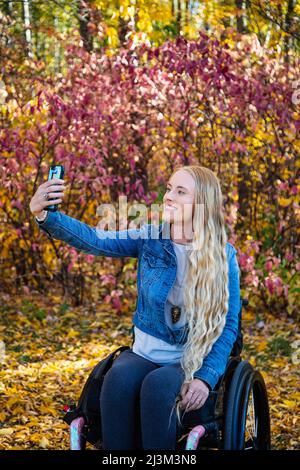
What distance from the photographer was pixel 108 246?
2404 millimetres

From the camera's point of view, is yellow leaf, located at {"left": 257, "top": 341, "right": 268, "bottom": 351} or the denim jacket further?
yellow leaf, located at {"left": 257, "top": 341, "right": 268, "bottom": 351}

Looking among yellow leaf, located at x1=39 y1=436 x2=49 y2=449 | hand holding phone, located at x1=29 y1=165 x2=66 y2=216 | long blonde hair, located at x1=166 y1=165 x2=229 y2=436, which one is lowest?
yellow leaf, located at x1=39 y1=436 x2=49 y2=449

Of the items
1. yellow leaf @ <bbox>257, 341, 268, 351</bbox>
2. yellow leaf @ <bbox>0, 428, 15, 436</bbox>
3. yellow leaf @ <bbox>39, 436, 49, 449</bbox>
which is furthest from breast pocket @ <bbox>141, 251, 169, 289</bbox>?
yellow leaf @ <bbox>257, 341, 268, 351</bbox>

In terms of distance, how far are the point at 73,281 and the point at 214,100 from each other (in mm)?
1815

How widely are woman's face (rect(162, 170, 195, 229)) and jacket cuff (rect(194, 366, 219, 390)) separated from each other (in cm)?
50

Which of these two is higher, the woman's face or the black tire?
the woman's face

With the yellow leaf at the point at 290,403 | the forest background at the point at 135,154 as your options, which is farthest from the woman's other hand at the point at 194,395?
the forest background at the point at 135,154

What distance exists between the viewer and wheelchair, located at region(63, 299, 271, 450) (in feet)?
6.89

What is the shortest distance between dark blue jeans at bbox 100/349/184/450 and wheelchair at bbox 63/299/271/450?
6cm

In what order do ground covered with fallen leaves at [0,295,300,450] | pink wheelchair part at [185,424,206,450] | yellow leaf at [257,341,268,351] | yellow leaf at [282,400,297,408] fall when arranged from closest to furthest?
pink wheelchair part at [185,424,206,450], ground covered with fallen leaves at [0,295,300,450], yellow leaf at [282,400,297,408], yellow leaf at [257,341,268,351]

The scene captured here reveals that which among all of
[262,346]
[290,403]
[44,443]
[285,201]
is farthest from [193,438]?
[285,201]

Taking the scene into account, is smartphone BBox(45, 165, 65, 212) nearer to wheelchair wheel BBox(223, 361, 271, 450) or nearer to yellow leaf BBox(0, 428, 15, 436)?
wheelchair wheel BBox(223, 361, 271, 450)

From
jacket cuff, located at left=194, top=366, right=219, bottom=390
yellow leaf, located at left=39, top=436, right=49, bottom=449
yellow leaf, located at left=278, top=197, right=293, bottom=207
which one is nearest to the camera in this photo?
jacket cuff, located at left=194, top=366, right=219, bottom=390
